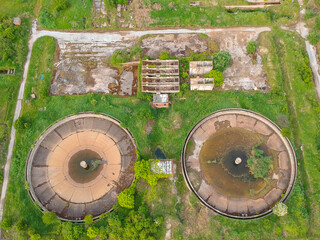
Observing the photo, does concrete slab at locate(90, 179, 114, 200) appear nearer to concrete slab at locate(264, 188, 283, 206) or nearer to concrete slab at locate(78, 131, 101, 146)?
concrete slab at locate(78, 131, 101, 146)

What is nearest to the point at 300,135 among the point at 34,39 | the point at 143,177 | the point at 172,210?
the point at 172,210

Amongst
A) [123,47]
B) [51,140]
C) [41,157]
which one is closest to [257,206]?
[51,140]

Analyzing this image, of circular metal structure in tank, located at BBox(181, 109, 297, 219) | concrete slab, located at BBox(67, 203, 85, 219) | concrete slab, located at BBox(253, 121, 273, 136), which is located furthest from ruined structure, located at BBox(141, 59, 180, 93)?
concrete slab, located at BBox(67, 203, 85, 219)

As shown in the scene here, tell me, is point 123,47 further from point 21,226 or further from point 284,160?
point 284,160

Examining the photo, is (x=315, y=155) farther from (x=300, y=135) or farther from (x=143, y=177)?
(x=143, y=177)

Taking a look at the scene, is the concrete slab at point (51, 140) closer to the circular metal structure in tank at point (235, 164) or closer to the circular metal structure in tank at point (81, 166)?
the circular metal structure in tank at point (81, 166)

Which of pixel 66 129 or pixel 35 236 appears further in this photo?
pixel 66 129
